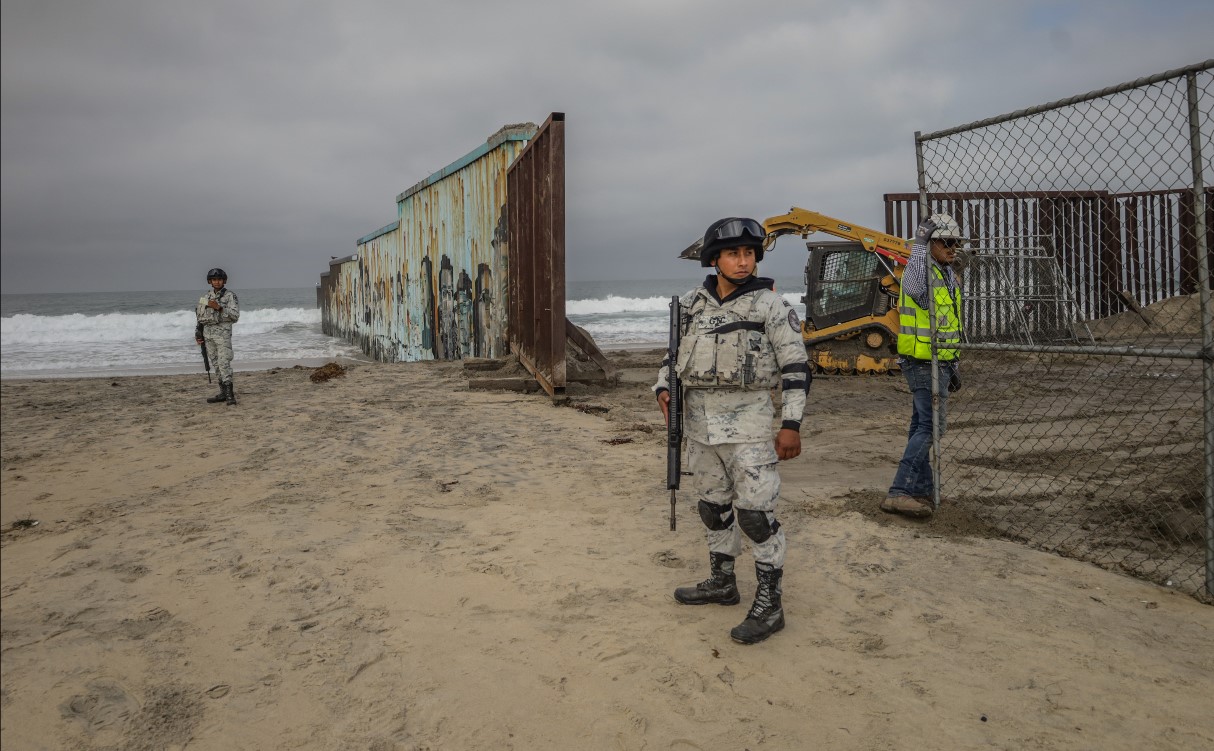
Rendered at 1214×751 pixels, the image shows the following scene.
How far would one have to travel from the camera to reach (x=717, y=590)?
337 centimetres

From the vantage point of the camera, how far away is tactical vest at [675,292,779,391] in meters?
3.12

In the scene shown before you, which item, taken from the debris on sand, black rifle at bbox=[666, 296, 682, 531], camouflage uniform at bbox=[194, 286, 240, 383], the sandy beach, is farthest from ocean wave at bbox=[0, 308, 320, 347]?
black rifle at bbox=[666, 296, 682, 531]

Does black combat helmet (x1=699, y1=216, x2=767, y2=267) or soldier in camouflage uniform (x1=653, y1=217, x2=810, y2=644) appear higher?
black combat helmet (x1=699, y1=216, x2=767, y2=267)

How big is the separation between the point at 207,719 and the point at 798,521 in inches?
128

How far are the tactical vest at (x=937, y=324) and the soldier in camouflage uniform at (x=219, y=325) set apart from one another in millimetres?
7372

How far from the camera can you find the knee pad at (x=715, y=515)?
10.8 ft

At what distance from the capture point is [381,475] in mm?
5574

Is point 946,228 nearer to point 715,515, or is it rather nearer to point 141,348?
point 715,515

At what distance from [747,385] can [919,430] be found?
199 cm

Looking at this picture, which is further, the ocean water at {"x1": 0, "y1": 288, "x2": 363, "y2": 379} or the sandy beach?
the ocean water at {"x1": 0, "y1": 288, "x2": 363, "y2": 379}

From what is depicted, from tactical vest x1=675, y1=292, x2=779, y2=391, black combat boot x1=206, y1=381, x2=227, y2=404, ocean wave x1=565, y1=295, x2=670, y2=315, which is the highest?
ocean wave x1=565, y1=295, x2=670, y2=315

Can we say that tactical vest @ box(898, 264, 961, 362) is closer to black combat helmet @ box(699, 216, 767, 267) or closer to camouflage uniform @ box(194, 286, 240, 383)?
black combat helmet @ box(699, 216, 767, 267)

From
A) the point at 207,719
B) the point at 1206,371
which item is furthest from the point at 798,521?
the point at 207,719

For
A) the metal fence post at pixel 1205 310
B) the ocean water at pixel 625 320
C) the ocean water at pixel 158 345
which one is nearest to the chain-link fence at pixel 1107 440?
the metal fence post at pixel 1205 310
